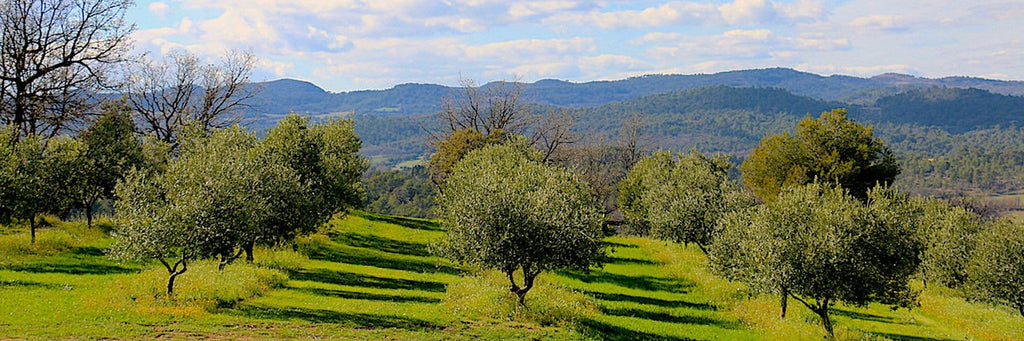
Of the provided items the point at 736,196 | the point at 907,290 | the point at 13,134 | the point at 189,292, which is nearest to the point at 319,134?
the point at 13,134

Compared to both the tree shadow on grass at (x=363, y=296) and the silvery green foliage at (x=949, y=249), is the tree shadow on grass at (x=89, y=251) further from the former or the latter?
the silvery green foliage at (x=949, y=249)

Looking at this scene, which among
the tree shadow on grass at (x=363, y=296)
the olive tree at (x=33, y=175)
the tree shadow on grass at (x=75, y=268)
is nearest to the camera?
the tree shadow on grass at (x=75, y=268)

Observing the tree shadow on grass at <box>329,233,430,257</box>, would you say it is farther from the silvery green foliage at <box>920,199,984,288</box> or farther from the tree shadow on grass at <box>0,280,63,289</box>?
the silvery green foliage at <box>920,199,984,288</box>

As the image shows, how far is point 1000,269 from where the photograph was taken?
4606 centimetres

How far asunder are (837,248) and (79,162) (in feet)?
172

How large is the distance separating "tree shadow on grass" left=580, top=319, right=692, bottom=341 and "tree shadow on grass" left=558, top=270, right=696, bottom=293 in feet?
51.4

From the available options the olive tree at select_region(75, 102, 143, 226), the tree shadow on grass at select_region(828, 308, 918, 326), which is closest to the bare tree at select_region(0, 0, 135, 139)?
Result: the olive tree at select_region(75, 102, 143, 226)

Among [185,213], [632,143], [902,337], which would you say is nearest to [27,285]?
[185,213]

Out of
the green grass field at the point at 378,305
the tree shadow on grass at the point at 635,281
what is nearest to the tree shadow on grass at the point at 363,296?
the green grass field at the point at 378,305

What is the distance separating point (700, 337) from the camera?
33281 mm

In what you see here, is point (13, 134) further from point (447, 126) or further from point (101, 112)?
point (447, 126)

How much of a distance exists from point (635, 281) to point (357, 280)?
882 inches

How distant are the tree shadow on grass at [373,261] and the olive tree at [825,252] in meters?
24.3

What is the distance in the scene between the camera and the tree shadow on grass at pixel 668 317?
122 ft
